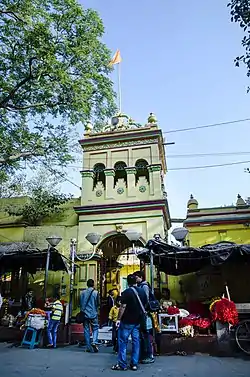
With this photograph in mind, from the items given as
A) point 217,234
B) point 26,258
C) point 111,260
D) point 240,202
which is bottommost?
point 26,258

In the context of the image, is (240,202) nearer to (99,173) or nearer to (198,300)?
(198,300)

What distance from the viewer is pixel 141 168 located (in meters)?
14.1

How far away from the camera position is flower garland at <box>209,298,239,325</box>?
7227 mm

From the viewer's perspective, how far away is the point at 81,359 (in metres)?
6.64

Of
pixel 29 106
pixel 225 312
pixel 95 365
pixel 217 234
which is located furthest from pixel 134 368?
pixel 29 106

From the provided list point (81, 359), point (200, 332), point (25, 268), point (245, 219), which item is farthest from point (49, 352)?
point (245, 219)

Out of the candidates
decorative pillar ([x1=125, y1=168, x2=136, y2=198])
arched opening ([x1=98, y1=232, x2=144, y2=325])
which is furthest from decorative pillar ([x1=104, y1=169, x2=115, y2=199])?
arched opening ([x1=98, y1=232, x2=144, y2=325])

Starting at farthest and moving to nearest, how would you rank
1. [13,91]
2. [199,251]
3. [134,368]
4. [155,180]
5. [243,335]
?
1. [155,180]
2. [13,91]
3. [199,251]
4. [243,335]
5. [134,368]

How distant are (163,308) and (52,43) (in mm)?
8777

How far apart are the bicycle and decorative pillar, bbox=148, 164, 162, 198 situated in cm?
646

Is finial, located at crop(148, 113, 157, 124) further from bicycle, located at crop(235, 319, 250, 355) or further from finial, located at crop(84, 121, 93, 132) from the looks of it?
bicycle, located at crop(235, 319, 250, 355)

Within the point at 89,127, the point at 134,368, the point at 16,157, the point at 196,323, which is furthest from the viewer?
the point at 89,127

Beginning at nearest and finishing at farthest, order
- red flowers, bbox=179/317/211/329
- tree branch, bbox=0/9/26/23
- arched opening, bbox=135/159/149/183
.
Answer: red flowers, bbox=179/317/211/329 → tree branch, bbox=0/9/26/23 → arched opening, bbox=135/159/149/183

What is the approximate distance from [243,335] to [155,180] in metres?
7.20
